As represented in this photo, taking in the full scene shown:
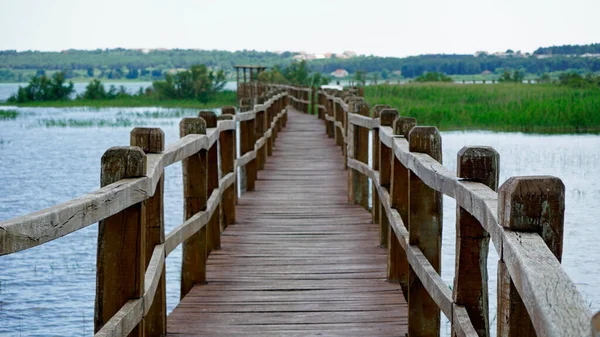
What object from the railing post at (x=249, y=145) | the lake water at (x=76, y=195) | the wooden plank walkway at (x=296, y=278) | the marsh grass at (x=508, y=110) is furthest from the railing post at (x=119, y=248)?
the marsh grass at (x=508, y=110)

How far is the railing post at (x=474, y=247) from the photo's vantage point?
3.55 meters

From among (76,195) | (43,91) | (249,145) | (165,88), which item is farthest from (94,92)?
(249,145)

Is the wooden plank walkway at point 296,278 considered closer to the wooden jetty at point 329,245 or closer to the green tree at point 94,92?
the wooden jetty at point 329,245

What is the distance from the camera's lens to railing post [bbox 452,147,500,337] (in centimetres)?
355

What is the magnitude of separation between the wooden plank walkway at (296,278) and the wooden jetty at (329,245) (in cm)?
2

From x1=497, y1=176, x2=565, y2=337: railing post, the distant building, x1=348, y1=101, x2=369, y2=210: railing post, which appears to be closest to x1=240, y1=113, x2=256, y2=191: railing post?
x1=348, y1=101, x2=369, y2=210: railing post

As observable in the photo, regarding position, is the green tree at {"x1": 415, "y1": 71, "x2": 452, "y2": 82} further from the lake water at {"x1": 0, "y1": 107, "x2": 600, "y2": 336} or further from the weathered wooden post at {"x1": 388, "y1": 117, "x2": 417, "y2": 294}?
the weathered wooden post at {"x1": 388, "y1": 117, "x2": 417, "y2": 294}

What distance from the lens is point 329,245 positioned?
299 inches

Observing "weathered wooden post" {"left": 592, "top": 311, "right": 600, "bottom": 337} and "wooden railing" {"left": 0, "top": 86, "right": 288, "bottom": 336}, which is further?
"wooden railing" {"left": 0, "top": 86, "right": 288, "bottom": 336}

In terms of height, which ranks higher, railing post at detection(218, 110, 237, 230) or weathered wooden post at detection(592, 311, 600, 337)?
weathered wooden post at detection(592, 311, 600, 337)

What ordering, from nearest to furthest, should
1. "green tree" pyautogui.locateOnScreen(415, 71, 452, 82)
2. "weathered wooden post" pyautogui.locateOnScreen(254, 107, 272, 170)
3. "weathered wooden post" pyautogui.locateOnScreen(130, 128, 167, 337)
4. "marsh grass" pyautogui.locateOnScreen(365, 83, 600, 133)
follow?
"weathered wooden post" pyautogui.locateOnScreen(130, 128, 167, 337)
"weathered wooden post" pyautogui.locateOnScreen(254, 107, 272, 170)
"marsh grass" pyautogui.locateOnScreen(365, 83, 600, 133)
"green tree" pyautogui.locateOnScreen(415, 71, 452, 82)

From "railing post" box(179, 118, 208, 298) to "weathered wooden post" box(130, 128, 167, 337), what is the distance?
4.20ft

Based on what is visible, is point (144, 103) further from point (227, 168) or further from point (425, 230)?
point (425, 230)

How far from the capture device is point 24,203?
65.3ft
